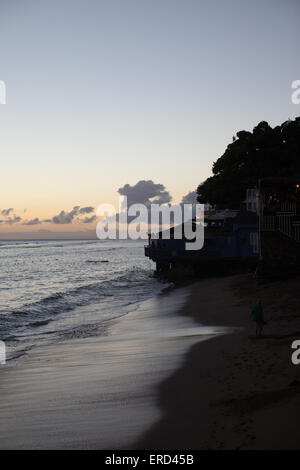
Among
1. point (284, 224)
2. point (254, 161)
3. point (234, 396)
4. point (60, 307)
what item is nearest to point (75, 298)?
point (60, 307)

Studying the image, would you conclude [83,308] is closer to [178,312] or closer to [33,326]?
[33,326]

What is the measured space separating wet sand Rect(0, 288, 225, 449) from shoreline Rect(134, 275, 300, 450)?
0.48m

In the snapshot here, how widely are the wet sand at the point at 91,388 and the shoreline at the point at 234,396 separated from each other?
0.48 metres

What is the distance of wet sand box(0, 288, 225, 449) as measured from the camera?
698 centimetres

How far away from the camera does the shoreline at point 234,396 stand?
603cm

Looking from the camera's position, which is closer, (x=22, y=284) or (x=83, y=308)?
(x=83, y=308)

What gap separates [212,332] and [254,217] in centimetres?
2483

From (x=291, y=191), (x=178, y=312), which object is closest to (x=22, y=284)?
(x=178, y=312)
